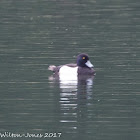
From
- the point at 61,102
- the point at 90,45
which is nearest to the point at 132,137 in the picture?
the point at 61,102

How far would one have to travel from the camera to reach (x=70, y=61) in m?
23.2

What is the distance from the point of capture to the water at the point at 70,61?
16.8m

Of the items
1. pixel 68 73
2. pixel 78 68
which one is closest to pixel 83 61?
pixel 78 68

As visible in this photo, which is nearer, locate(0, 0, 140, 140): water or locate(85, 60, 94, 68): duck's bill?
locate(0, 0, 140, 140): water

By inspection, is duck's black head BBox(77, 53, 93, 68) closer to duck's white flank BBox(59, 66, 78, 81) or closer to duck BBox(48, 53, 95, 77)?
duck BBox(48, 53, 95, 77)

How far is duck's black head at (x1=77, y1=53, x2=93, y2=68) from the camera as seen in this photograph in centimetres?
2258

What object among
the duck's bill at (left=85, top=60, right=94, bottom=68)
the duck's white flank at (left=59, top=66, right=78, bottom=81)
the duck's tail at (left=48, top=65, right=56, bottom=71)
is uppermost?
the duck's tail at (left=48, top=65, right=56, bottom=71)

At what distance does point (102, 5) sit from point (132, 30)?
19.5 feet

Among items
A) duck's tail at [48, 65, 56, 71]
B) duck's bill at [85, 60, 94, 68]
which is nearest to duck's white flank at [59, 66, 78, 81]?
duck's tail at [48, 65, 56, 71]

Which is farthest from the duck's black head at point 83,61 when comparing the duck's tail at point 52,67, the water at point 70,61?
the duck's tail at point 52,67

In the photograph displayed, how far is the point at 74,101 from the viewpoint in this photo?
18562mm

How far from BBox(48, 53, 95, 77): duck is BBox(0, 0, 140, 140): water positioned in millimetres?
228

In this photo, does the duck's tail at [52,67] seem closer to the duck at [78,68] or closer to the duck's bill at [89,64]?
the duck at [78,68]

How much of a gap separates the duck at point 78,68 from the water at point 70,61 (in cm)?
23
